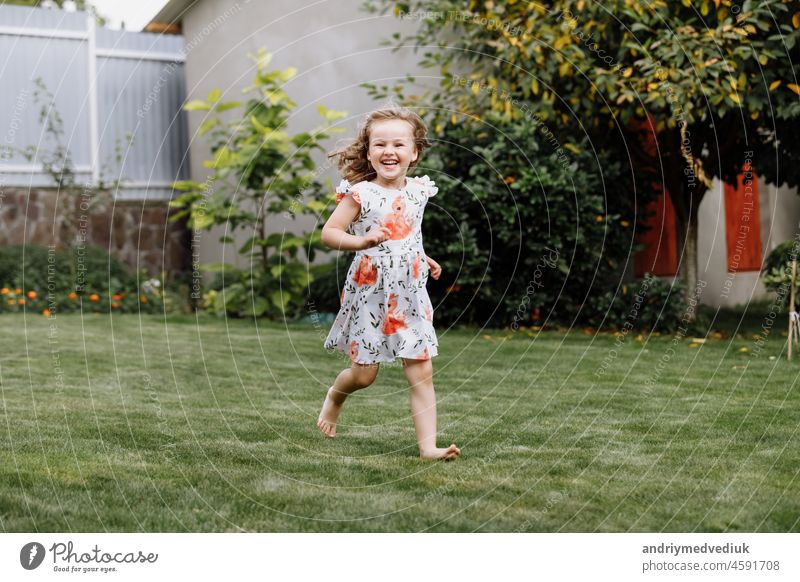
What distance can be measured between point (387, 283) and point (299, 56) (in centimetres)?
860

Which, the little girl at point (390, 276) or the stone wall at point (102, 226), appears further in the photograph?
the stone wall at point (102, 226)

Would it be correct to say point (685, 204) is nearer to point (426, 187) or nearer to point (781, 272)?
point (781, 272)

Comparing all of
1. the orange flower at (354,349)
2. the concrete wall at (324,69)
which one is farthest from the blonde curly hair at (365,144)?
the concrete wall at (324,69)

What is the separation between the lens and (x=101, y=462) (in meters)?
4.00

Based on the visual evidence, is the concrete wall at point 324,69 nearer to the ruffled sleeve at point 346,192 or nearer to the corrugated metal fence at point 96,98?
the corrugated metal fence at point 96,98

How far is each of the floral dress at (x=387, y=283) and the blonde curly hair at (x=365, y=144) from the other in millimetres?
234

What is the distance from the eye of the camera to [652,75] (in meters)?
7.99

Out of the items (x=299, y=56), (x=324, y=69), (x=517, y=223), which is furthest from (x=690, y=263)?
(x=299, y=56)

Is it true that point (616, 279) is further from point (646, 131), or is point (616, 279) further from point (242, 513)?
point (242, 513)

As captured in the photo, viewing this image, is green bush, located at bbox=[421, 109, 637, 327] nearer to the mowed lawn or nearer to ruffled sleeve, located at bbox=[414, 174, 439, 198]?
the mowed lawn

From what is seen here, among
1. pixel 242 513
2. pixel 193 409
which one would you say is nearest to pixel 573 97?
pixel 193 409

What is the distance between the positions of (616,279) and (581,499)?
7.15 m

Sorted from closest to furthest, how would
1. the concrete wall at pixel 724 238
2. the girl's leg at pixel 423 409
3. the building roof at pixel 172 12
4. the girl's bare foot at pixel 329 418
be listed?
the girl's leg at pixel 423 409 → the girl's bare foot at pixel 329 418 → the concrete wall at pixel 724 238 → the building roof at pixel 172 12

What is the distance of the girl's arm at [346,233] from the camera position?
3990mm
